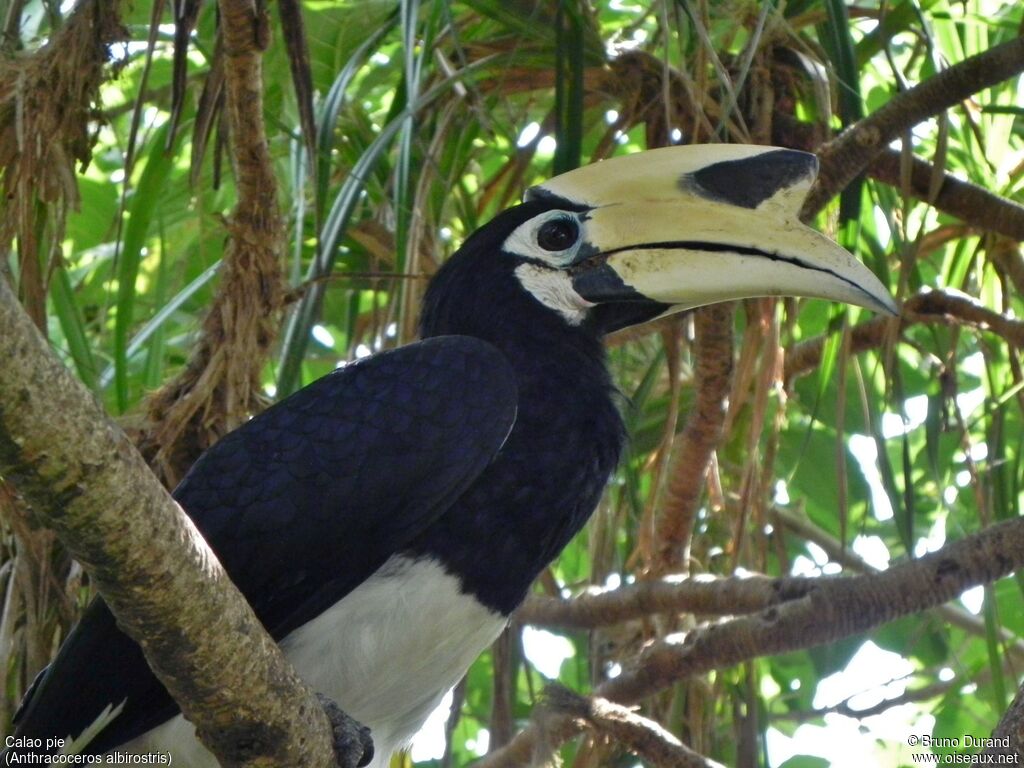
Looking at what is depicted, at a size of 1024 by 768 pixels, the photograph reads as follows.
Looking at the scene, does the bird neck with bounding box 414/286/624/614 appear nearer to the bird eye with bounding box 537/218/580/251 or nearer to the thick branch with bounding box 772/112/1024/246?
the bird eye with bounding box 537/218/580/251

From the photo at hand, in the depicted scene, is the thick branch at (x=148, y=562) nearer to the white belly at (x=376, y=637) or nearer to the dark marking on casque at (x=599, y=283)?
the white belly at (x=376, y=637)

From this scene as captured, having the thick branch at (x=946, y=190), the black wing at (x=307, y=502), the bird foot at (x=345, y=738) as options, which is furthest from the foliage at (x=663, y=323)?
the bird foot at (x=345, y=738)

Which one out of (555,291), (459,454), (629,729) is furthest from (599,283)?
(629,729)

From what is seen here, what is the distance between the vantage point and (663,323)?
149 inches

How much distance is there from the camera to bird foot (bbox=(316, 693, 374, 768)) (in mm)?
2357

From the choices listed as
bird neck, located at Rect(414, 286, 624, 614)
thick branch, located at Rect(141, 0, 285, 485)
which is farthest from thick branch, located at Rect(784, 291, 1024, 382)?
thick branch, located at Rect(141, 0, 285, 485)

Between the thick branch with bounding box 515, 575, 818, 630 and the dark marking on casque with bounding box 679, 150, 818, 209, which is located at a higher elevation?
the dark marking on casque with bounding box 679, 150, 818, 209

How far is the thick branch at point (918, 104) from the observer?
135 inches

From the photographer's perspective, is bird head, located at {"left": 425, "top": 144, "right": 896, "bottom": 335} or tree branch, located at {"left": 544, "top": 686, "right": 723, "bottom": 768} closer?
bird head, located at {"left": 425, "top": 144, "right": 896, "bottom": 335}

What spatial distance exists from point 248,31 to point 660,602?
1.68 meters

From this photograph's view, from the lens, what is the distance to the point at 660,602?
3.58 metres

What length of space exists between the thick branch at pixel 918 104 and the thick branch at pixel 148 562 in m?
1.96

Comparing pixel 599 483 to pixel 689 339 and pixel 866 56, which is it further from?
pixel 866 56

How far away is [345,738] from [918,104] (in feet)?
6.82
